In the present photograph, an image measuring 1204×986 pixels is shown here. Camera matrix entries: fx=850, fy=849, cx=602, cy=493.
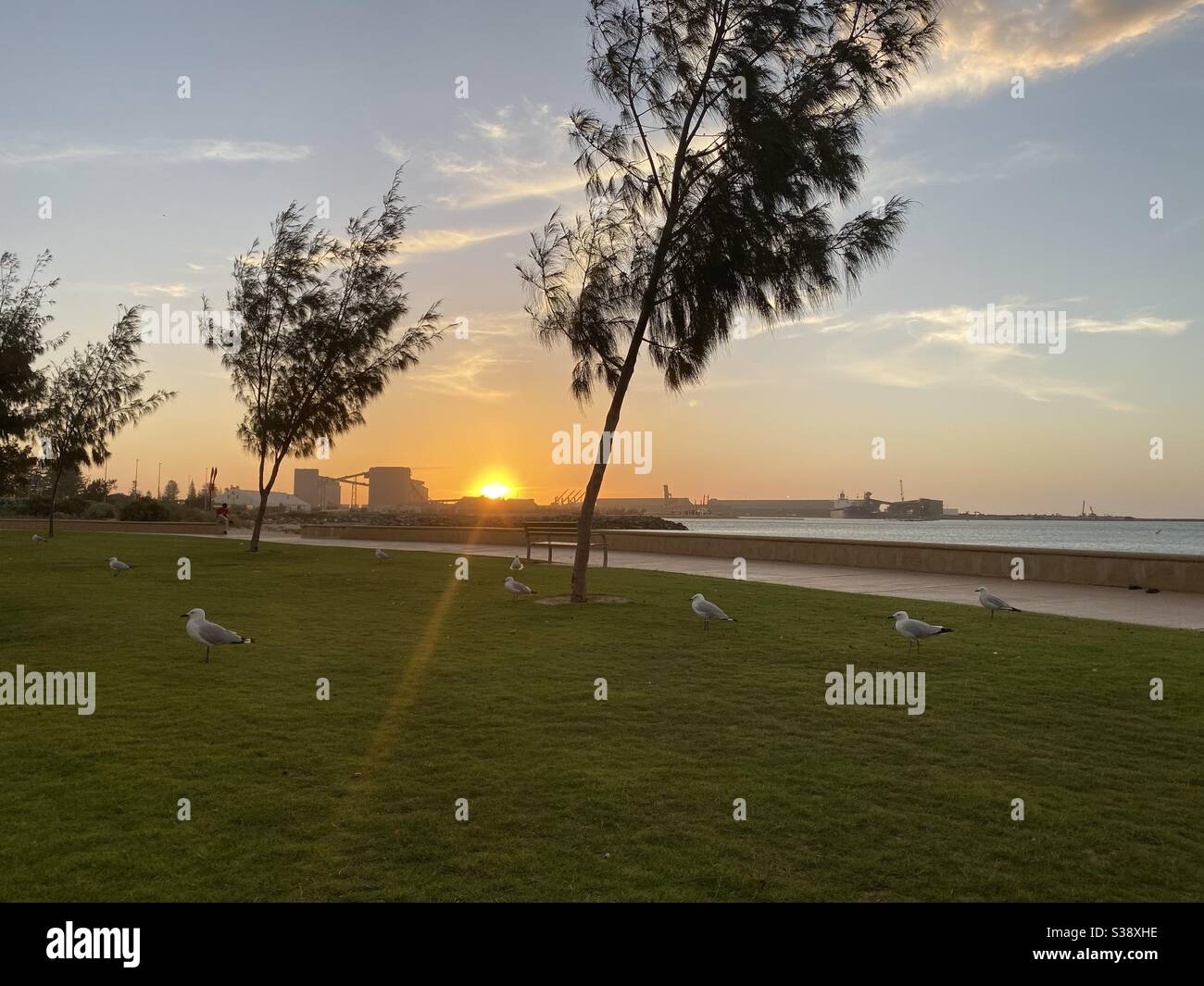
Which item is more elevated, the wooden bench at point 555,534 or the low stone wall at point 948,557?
the wooden bench at point 555,534

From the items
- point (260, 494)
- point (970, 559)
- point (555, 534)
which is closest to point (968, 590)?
point (970, 559)

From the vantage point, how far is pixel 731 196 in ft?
47.5

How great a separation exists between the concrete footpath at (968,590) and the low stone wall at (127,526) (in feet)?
86.7

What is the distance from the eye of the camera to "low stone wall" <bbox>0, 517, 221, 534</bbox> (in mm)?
43688

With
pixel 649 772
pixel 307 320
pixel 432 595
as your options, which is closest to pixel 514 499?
pixel 307 320

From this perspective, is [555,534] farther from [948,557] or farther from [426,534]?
[426,534]

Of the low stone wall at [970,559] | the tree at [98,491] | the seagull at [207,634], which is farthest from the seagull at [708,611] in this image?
the tree at [98,491]

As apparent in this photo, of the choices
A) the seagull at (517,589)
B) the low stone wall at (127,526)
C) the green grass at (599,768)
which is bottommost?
the green grass at (599,768)

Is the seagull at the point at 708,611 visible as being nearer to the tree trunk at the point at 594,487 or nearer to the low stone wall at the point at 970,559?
the tree trunk at the point at 594,487

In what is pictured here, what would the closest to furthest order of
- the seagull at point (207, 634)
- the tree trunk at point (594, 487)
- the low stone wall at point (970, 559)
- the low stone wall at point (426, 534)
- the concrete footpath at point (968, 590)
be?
the seagull at point (207, 634)
the concrete footpath at point (968, 590)
the tree trunk at point (594, 487)
the low stone wall at point (970, 559)
the low stone wall at point (426, 534)

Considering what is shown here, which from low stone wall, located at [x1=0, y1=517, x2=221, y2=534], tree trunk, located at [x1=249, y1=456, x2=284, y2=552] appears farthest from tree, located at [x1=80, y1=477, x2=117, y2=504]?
tree trunk, located at [x1=249, y1=456, x2=284, y2=552]

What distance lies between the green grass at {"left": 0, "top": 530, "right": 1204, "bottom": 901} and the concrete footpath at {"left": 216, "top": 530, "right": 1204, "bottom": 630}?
2.36 meters

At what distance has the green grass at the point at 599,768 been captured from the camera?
4039 millimetres
